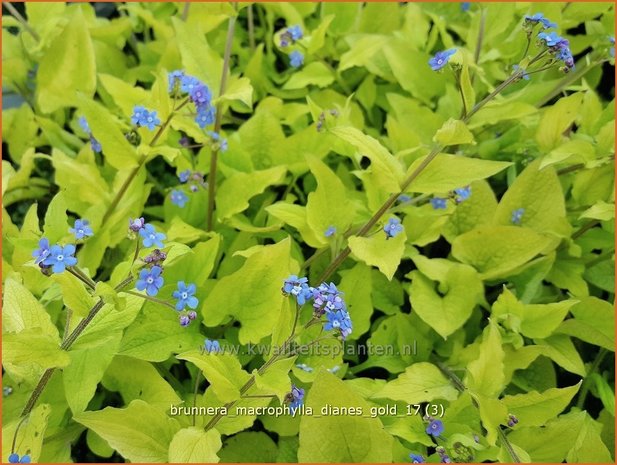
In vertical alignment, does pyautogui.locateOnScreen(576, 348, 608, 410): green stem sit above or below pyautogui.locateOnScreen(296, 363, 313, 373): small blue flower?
below

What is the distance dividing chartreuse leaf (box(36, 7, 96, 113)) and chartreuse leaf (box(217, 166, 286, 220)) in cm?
70

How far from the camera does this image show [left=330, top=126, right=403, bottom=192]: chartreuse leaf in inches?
71.3

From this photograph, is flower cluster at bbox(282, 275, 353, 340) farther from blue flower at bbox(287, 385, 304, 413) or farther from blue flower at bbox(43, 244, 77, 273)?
blue flower at bbox(43, 244, 77, 273)

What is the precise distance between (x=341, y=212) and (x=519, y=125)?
88cm

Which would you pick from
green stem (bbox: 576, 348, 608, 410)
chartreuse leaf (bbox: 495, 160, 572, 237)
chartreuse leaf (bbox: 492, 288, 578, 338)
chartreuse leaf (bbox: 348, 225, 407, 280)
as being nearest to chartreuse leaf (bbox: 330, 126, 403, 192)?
chartreuse leaf (bbox: 348, 225, 407, 280)

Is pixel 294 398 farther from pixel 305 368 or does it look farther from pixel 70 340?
pixel 70 340

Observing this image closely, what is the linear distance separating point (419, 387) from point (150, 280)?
865 mm

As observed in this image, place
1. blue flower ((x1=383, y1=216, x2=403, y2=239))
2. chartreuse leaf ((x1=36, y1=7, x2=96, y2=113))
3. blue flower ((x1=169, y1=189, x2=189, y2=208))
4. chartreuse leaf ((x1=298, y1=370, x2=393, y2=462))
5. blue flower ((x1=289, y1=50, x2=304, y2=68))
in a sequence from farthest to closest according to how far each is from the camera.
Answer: blue flower ((x1=289, y1=50, x2=304, y2=68)) < chartreuse leaf ((x1=36, y1=7, x2=96, y2=113)) < blue flower ((x1=169, y1=189, x2=189, y2=208)) < blue flower ((x1=383, y1=216, x2=403, y2=239)) < chartreuse leaf ((x1=298, y1=370, x2=393, y2=462))

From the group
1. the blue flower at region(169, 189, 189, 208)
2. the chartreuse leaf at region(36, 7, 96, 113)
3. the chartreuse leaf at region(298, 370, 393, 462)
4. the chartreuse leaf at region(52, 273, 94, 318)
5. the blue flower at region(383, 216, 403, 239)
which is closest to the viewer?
the chartreuse leaf at region(52, 273, 94, 318)

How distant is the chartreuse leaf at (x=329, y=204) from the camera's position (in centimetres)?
207

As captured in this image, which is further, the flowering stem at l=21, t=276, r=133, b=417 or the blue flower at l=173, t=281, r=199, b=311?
the blue flower at l=173, t=281, r=199, b=311

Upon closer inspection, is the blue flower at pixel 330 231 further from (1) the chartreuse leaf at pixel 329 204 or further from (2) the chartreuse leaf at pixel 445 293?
(2) the chartreuse leaf at pixel 445 293

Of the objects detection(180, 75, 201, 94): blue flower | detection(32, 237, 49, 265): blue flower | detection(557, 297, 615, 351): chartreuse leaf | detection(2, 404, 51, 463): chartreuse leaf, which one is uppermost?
detection(180, 75, 201, 94): blue flower

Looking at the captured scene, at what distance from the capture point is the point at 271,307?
1943 mm
